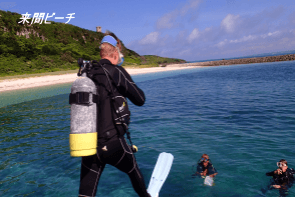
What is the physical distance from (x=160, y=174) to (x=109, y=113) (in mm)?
3020

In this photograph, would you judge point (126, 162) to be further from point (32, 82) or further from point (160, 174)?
point (32, 82)

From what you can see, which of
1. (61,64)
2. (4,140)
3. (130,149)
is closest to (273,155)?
(130,149)

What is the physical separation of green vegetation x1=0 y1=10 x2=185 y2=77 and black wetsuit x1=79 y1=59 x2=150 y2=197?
3595 cm

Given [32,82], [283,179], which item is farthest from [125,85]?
[32,82]

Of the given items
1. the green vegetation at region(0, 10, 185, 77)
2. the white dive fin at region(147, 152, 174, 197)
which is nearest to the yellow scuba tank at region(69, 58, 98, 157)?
the white dive fin at region(147, 152, 174, 197)

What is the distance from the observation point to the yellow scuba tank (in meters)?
2.32

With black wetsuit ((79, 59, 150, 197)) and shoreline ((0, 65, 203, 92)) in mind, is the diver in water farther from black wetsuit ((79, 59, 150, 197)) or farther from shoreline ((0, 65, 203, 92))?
shoreline ((0, 65, 203, 92))

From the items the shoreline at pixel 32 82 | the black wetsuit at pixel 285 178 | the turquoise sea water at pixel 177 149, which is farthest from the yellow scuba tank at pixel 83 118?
the shoreline at pixel 32 82

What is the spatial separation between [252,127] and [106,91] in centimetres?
955

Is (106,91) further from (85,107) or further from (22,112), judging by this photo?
(22,112)

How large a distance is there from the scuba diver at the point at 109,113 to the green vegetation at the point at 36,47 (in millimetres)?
35876

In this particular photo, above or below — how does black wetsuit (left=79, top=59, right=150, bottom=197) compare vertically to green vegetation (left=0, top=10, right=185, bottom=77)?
below

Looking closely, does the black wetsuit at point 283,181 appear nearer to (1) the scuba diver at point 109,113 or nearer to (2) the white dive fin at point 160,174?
(2) the white dive fin at point 160,174

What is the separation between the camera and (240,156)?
7.06m
